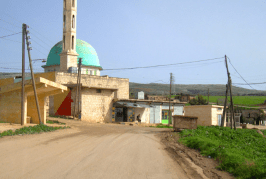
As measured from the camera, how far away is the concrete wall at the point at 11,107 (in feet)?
63.0

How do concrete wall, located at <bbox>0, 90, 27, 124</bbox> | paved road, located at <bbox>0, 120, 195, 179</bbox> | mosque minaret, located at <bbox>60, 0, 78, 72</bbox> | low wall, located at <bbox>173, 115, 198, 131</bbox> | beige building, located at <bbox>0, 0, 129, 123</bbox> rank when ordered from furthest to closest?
mosque minaret, located at <bbox>60, 0, 78, 72</bbox>, beige building, located at <bbox>0, 0, 129, 123</bbox>, concrete wall, located at <bbox>0, 90, 27, 124</bbox>, low wall, located at <bbox>173, 115, 198, 131</bbox>, paved road, located at <bbox>0, 120, 195, 179</bbox>

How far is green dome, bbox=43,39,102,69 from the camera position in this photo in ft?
123

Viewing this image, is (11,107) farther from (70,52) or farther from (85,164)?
(70,52)

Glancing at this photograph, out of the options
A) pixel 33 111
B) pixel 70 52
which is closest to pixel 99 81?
pixel 70 52

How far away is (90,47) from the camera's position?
4006cm

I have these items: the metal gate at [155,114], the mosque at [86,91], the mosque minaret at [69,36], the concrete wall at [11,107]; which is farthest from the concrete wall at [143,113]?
the concrete wall at [11,107]

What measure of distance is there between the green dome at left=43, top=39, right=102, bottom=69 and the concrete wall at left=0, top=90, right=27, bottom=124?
17.7m

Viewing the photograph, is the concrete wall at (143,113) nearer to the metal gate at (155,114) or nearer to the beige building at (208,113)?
the metal gate at (155,114)

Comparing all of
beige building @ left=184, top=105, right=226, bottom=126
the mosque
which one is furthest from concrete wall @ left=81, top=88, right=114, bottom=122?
beige building @ left=184, top=105, right=226, bottom=126

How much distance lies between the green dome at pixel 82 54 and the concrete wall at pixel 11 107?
17.7 m

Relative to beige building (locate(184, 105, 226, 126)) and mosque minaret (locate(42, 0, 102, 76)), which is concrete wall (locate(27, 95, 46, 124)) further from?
beige building (locate(184, 105, 226, 126))

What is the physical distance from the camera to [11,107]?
63.8 feet

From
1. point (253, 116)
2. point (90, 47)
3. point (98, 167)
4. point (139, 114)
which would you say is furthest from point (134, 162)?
point (253, 116)

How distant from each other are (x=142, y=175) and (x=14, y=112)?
16.1 metres
